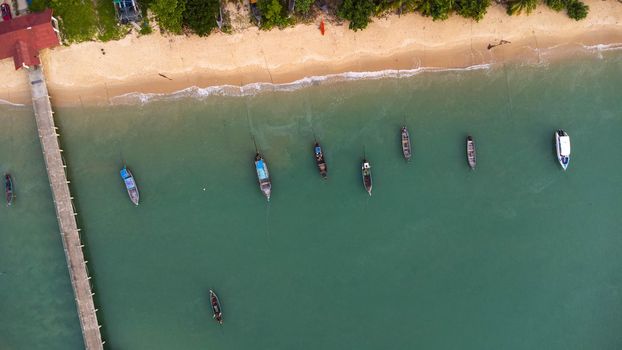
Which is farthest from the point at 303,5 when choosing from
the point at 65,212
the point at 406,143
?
the point at 65,212

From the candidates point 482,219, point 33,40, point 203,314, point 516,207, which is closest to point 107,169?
point 33,40

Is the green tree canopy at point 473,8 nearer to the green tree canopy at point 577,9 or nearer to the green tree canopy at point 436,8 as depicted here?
the green tree canopy at point 436,8

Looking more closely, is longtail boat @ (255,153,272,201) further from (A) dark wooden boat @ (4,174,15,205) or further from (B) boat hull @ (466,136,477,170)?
(A) dark wooden boat @ (4,174,15,205)

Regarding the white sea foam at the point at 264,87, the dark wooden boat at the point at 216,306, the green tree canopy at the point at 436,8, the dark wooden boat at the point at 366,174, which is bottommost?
the dark wooden boat at the point at 216,306

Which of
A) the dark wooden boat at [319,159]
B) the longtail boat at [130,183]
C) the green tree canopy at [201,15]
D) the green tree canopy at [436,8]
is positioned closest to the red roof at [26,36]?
the green tree canopy at [201,15]

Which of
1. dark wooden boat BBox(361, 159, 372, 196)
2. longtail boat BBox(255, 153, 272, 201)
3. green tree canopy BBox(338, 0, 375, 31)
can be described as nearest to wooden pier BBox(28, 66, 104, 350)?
longtail boat BBox(255, 153, 272, 201)

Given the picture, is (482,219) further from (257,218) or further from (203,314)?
(203,314)
